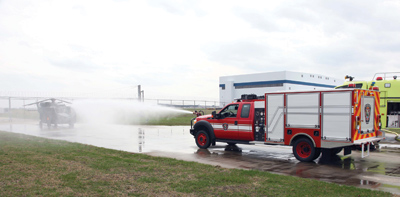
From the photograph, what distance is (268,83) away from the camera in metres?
70.6

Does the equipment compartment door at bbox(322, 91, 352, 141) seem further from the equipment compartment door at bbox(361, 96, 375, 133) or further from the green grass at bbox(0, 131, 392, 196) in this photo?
the green grass at bbox(0, 131, 392, 196)

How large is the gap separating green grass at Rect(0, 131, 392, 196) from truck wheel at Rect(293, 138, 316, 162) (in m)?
2.90

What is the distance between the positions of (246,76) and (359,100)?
213 feet

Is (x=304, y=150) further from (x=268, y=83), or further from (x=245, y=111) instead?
(x=268, y=83)

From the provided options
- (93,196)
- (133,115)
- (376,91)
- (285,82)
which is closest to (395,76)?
(376,91)

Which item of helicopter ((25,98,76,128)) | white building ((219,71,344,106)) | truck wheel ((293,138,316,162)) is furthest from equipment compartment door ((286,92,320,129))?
white building ((219,71,344,106))

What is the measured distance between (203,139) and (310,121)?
476 centimetres

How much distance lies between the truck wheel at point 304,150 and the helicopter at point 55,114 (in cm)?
1986

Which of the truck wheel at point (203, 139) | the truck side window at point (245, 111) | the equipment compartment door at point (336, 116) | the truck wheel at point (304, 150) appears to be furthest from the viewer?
the truck wheel at point (203, 139)

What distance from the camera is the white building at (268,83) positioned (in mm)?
68312

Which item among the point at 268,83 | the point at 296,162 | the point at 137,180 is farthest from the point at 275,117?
the point at 268,83

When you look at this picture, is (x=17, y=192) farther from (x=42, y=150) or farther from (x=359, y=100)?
(x=359, y=100)

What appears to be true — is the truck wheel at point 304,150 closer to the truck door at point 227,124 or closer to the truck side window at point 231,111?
the truck door at point 227,124

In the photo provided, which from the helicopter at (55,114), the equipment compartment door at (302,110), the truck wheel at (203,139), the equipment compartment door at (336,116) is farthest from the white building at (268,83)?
the equipment compartment door at (336,116)
